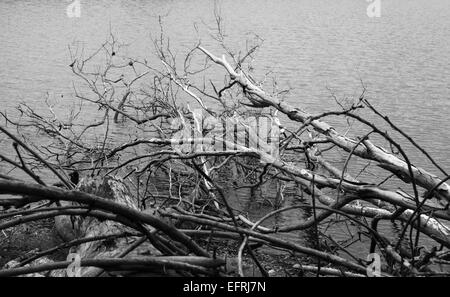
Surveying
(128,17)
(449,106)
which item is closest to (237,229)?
(449,106)

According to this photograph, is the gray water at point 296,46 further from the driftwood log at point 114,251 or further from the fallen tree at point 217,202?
the driftwood log at point 114,251

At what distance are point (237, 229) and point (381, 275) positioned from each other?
927mm

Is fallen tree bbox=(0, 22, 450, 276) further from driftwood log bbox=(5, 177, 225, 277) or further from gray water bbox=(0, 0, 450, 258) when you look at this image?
gray water bbox=(0, 0, 450, 258)

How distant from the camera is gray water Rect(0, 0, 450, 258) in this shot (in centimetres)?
1459

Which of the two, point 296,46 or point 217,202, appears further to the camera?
point 296,46

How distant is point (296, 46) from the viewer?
2119 centimetres

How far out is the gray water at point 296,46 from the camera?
14.6m

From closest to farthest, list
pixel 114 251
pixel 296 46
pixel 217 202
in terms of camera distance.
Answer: pixel 114 251 < pixel 217 202 < pixel 296 46

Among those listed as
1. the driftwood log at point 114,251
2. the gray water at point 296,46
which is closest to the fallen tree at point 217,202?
the driftwood log at point 114,251

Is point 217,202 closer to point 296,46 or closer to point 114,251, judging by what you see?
point 114,251

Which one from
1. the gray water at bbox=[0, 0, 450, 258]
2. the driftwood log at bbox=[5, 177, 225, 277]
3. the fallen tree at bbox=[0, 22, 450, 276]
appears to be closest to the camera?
the driftwood log at bbox=[5, 177, 225, 277]

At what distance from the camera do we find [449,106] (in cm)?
1467

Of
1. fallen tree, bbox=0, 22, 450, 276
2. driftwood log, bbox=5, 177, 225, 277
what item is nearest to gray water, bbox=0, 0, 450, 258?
fallen tree, bbox=0, 22, 450, 276

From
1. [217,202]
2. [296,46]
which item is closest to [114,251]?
[217,202]
